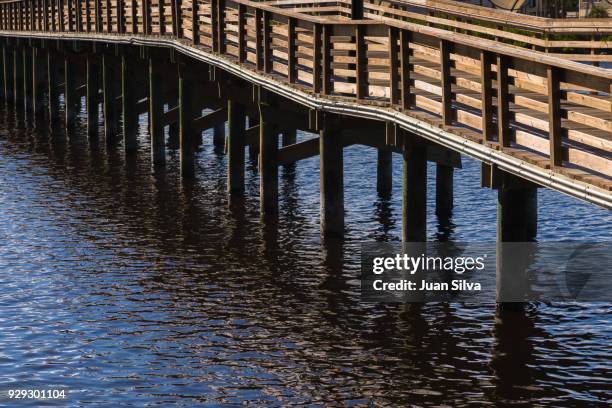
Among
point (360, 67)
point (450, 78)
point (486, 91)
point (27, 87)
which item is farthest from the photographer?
point (27, 87)

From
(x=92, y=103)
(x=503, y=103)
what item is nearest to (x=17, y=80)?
(x=92, y=103)

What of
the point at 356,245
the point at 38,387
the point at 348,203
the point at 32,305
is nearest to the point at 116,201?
the point at 348,203

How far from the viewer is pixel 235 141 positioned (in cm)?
2739

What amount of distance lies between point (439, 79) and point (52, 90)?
27823 mm

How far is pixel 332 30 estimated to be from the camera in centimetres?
2095

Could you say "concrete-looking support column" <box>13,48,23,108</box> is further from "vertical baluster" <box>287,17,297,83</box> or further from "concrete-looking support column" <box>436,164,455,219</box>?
"vertical baluster" <box>287,17,297,83</box>

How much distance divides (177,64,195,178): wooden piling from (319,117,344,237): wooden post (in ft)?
26.4

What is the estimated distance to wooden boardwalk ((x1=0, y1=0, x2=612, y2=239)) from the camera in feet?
45.7

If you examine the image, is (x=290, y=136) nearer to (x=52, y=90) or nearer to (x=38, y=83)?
(x=52, y=90)

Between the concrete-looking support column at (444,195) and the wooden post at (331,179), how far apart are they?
343cm

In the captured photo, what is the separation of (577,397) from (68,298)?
8.49 meters

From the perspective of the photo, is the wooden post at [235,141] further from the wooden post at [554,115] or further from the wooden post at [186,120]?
the wooden post at [554,115]

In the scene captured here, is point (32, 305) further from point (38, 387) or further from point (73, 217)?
point (73, 217)

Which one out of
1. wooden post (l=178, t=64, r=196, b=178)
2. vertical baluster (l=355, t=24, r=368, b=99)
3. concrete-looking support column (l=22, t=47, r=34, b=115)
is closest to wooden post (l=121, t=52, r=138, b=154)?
wooden post (l=178, t=64, r=196, b=178)
